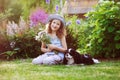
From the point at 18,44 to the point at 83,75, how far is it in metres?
2.00

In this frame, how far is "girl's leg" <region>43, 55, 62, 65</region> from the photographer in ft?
14.3

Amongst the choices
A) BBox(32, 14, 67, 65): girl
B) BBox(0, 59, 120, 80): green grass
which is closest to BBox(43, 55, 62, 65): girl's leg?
BBox(32, 14, 67, 65): girl

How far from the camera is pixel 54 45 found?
14.7 feet

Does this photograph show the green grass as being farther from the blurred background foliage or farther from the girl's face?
the blurred background foliage

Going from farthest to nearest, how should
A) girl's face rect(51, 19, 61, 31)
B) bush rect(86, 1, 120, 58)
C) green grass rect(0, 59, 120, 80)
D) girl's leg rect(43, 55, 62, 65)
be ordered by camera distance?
bush rect(86, 1, 120, 58), girl's face rect(51, 19, 61, 31), girl's leg rect(43, 55, 62, 65), green grass rect(0, 59, 120, 80)

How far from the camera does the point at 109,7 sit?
4.98m

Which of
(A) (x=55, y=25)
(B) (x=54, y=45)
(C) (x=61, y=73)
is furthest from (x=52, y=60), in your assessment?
(C) (x=61, y=73)

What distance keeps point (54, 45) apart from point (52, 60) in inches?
8.8

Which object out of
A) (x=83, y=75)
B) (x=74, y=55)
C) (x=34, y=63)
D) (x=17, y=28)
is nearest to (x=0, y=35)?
(x=17, y=28)

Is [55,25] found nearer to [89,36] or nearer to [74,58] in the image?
[74,58]

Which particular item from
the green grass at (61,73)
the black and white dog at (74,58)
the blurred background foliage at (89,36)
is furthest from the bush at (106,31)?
the green grass at (61,73)

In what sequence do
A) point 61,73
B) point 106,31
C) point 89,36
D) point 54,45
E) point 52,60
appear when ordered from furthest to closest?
point 89,36 < point 106,31 < point 54,45 < point 52,60 < point 61,73

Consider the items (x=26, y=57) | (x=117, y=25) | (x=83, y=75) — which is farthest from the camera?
(x=26, y=57)

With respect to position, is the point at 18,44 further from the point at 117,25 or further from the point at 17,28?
the point at 117,25
